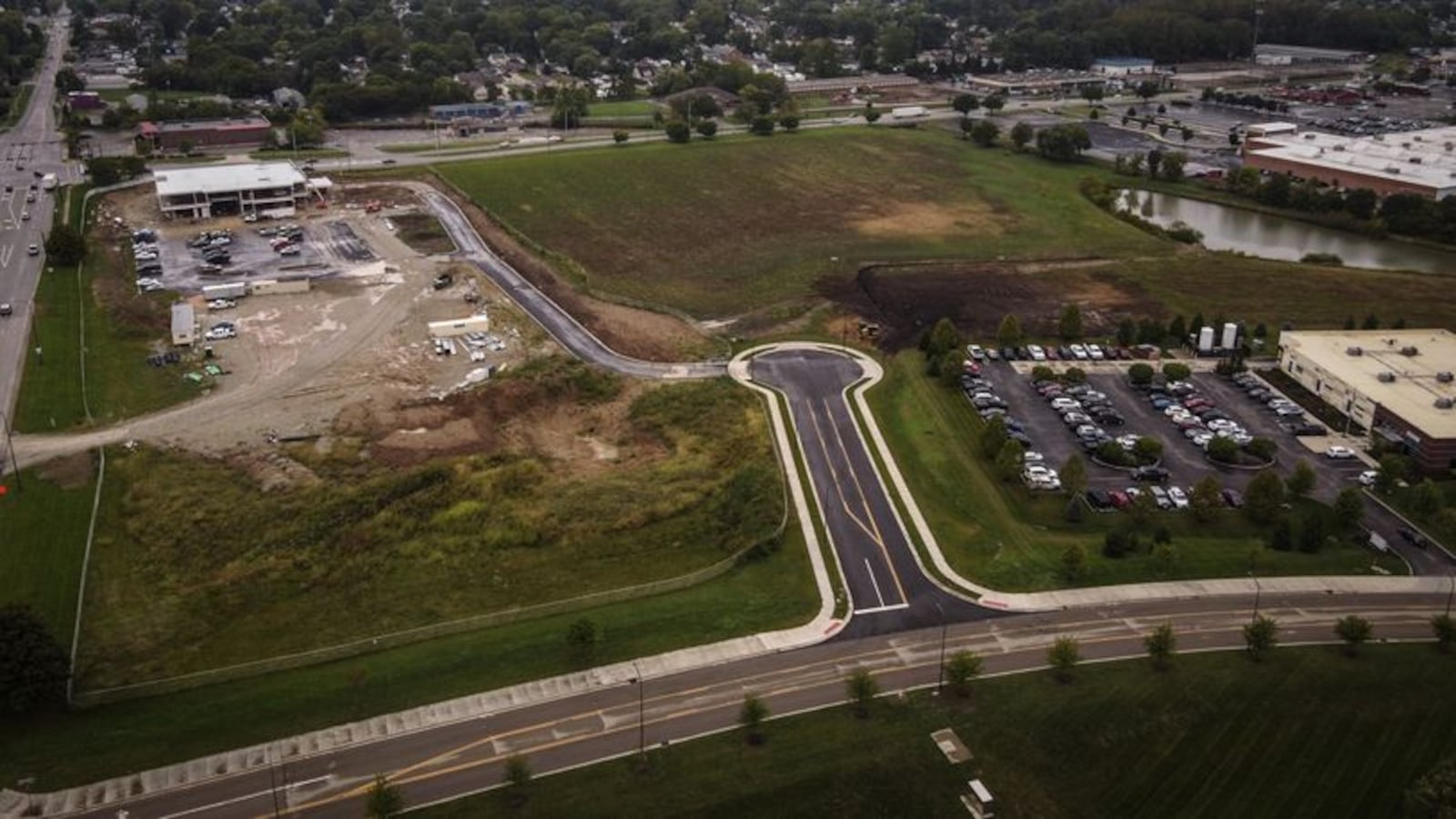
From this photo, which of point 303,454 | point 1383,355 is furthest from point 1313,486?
point 303,454

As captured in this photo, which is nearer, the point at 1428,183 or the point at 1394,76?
the point at 1428,183

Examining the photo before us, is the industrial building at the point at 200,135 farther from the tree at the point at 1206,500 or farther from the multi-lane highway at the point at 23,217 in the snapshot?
the tree at the point at 1206,500

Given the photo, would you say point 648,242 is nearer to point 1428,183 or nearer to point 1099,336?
point 1099,336

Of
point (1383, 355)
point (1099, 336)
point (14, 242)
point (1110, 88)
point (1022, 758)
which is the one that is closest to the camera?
point (1022, 758)

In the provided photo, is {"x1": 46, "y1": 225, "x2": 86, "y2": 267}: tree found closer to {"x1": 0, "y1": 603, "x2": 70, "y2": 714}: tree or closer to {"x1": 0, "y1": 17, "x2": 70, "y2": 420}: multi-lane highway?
{"x1": 0, "y1": 17, "x2": 70, "y2": 420}: multi-lane highway

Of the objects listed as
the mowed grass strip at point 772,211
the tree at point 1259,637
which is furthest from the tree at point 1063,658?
the mowed grass strip at point 772,211

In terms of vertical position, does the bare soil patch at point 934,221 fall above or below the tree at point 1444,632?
above

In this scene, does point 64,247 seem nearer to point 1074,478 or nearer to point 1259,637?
point 1074,478
